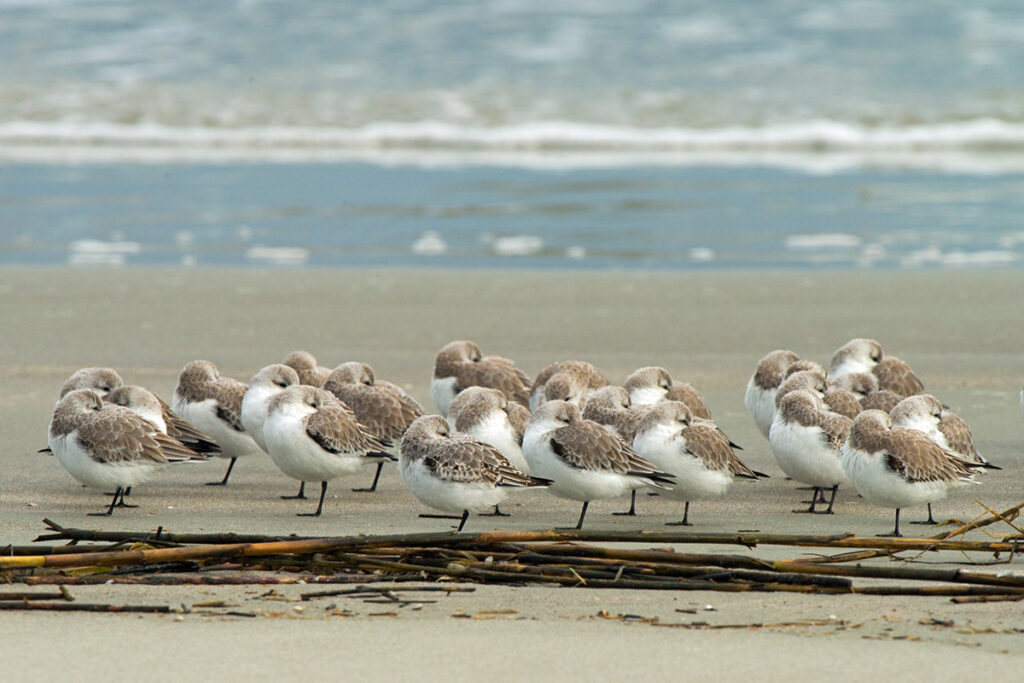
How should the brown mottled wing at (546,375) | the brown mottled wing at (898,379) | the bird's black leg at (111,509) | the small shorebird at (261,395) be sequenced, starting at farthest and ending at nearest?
the brown mottled wing at (546,375) → the brown mottled wing at (898,379) → the small shorebird at (261,395) → the bird's black leg at (111,509)

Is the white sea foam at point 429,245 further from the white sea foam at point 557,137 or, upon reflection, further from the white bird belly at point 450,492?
the white sea foam at point 557,137

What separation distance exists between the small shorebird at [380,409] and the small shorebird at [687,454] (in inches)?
59.6

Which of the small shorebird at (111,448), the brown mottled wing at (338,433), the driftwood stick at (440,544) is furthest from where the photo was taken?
the brown mottled wing at (338,433)

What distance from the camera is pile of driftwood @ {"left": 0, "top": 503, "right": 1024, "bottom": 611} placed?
483 centimetres

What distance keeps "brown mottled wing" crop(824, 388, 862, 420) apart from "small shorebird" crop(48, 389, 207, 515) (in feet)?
11.6

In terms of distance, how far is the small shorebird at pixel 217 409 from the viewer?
789 centimetres

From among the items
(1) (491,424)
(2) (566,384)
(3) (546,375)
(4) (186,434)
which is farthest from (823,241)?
(4) (186,434)

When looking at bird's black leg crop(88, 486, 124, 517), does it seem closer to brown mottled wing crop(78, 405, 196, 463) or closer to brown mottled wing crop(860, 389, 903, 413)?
brown mottled wing crop(78, 405, 196, 463)

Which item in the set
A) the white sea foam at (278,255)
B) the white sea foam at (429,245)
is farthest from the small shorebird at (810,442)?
the white sea foam at (278,255)

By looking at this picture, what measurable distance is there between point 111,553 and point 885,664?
2813 mm

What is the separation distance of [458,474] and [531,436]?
784mm

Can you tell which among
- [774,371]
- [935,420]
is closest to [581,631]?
[935,420]

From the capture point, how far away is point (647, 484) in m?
6.65

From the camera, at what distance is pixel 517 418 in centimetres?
763
